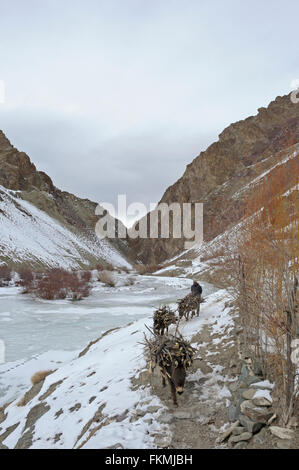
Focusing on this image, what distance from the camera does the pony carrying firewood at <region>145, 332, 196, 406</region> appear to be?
5.39 meters

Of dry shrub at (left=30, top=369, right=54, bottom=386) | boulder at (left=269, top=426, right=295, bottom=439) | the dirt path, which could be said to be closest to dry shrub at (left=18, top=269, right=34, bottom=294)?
dry shrub at (left=30, top=369, right=54, bottom=386)

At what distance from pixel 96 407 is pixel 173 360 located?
201 centimetres

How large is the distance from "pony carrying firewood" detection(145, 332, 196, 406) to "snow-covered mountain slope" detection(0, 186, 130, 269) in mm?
43580

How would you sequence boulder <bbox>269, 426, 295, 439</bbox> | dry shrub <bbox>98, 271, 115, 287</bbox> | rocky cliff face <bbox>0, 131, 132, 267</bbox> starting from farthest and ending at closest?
1. rocky cliff face <bbox>0, 131, 132, 267</bbox>
2. dry shrub <bbox>98, 271, 115, 287</bbox>
3. boulder <bbox>269, 426, 295, 439</bbox>

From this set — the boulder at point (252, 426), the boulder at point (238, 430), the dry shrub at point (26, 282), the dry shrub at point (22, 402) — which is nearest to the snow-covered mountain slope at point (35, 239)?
the dry shrub at point (26, 282)

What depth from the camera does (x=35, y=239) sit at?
→ 2376 inches

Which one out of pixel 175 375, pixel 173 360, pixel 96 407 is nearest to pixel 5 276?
pixel 96 407

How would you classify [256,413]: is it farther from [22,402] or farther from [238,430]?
[22,402]

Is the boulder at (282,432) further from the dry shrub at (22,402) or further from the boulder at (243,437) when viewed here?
the dry shrub at (22,402)

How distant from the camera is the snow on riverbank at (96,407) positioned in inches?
184

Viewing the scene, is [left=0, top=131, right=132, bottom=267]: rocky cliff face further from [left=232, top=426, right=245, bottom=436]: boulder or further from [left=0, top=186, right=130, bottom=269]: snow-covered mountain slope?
[left=232, top=426, right=245, bottom=436]: boulder

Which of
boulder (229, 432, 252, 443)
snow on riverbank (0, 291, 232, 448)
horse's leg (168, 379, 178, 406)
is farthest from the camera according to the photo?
horse's leg (168, 379, 178, 406)
